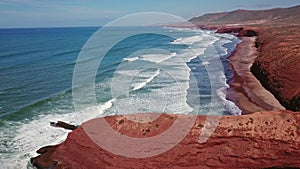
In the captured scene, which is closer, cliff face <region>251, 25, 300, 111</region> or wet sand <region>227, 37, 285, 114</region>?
cliff face <region>251, 25, 300, 111</region>

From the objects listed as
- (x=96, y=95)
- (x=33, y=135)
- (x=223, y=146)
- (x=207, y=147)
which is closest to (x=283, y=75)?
(x=96, y=95)

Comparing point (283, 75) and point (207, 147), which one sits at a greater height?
point (283, 75)

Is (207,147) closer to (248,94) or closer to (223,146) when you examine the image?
(223,146)

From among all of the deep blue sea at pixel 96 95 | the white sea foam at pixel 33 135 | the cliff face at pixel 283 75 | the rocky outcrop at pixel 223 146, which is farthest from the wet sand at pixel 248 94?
the white sea foam at pixel 33 135

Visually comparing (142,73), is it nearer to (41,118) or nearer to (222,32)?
(41,118)

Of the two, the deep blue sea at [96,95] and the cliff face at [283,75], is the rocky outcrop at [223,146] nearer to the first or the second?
the deep blue sea at [96,95]

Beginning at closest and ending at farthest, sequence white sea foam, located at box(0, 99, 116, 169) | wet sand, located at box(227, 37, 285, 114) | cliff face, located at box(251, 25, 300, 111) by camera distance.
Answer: white sea foam, located at box(0, 99, 116, 169) < cliff face, located at box(251, 25, 300, 111) < wet sand, located at box(227, 37, 285, 114)

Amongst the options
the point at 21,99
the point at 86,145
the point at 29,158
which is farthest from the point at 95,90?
the point at 86,145

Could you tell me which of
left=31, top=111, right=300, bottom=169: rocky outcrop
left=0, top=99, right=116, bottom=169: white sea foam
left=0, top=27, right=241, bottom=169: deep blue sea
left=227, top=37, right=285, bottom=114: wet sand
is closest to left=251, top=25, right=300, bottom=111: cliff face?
left=227, top=37, right=285, bottom=114: wet sand

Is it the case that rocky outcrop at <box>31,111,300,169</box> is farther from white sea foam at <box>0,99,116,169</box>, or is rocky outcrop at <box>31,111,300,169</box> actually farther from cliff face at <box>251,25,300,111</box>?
cliff face at <box>251,25,300,111</box>
